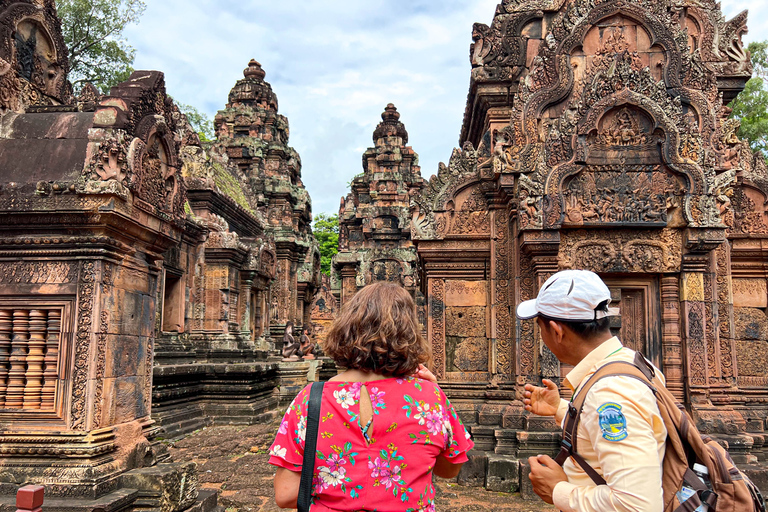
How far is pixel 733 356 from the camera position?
282 inches

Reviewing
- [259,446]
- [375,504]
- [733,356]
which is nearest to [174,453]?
[259,446]

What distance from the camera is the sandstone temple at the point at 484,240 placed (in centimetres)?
396

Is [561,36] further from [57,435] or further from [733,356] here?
[57,435]

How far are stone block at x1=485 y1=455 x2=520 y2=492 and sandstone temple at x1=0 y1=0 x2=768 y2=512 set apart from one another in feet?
0.08

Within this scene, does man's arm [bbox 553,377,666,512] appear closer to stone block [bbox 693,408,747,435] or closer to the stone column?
stone block [bbox 693,408,747,435]

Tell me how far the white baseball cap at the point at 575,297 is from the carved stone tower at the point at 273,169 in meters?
20.0

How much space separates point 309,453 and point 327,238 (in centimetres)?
4220

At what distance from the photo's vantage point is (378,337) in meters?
1.95

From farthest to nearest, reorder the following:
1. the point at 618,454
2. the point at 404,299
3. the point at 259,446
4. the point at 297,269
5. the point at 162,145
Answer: the point at 297,269 < the point at 259,446 < the point at 162,145 < the point at 404,299 < the point at 618,454

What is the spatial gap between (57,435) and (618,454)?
149 inches

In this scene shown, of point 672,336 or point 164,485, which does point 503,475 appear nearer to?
point 672,336

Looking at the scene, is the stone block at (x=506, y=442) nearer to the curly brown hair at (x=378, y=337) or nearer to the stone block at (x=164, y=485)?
the stone block at (x=164, y=485)

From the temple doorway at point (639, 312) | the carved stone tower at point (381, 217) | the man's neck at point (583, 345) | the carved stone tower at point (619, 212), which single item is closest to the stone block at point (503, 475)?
the carved stone tower at point (619, 212)

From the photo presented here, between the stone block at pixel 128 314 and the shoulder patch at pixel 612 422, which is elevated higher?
the stone block at pixel 128 314
